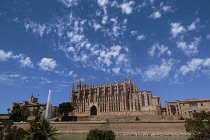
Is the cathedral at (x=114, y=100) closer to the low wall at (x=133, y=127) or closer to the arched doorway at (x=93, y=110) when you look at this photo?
the arched doorway at (x=93, y=110)

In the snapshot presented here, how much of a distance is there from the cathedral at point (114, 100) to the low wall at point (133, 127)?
17662mm

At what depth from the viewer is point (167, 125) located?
35.4 meters

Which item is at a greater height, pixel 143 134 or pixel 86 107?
pixel 86 107

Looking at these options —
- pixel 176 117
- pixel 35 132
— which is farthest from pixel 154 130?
pixel 35 132

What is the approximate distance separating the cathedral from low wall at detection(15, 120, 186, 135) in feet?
57.9

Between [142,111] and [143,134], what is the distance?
1977cm

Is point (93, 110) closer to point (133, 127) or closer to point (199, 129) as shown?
point (133, 127)

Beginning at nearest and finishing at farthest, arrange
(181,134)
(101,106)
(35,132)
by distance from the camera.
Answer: (35,132), (181,134), (101,106)

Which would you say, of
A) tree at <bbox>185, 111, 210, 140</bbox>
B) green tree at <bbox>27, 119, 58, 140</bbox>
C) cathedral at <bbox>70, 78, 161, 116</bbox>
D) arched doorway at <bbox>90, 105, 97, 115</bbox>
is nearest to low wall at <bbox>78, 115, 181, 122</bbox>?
cathedral at <bbox>70, 78, 161, 116</bbox>

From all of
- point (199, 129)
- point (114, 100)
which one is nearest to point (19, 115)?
point (114, 100)

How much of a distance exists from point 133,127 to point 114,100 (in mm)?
27167

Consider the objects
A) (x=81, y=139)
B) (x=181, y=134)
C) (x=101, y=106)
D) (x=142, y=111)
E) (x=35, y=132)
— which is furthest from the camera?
(x=101, y=106)

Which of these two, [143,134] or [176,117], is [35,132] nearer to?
[143,134]

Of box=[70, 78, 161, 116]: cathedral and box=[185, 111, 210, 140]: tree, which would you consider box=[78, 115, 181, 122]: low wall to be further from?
box=[185, 111, 210, 140]: tree
